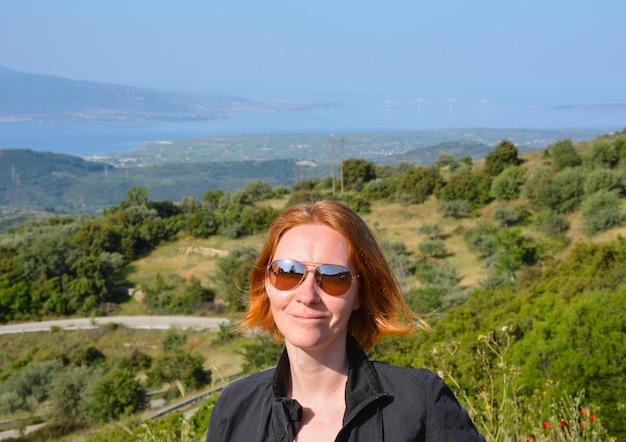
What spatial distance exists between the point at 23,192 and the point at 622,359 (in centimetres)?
11282

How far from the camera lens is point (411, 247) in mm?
26734

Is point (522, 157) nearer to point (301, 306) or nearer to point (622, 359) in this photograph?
point (622, 359)

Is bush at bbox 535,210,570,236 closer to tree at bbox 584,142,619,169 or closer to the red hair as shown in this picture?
tree at bbox 584,142,619,169

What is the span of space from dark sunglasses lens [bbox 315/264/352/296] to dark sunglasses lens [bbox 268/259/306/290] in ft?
0.16

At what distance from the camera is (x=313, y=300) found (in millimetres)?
1553

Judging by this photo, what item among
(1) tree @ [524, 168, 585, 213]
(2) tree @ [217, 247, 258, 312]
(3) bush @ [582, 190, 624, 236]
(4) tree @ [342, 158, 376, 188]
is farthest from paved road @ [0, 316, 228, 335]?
(4) tree @ [342, 158, 376, 188]

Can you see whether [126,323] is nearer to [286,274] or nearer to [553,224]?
[553,224]

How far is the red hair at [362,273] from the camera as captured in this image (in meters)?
1.61

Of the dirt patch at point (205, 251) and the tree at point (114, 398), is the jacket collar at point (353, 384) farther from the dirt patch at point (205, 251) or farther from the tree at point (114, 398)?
the dirt patch at point (205, 251)

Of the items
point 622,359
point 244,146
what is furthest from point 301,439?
point 244,146

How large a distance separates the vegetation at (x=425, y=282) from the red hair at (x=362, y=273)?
53.9 inches

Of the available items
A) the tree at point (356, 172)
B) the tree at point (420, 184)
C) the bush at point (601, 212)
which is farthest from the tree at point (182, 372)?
the tree at point (356, 172)

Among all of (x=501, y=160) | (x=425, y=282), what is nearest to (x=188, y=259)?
(x=425, y=282)

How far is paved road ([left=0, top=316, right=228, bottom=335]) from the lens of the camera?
77.5ft
